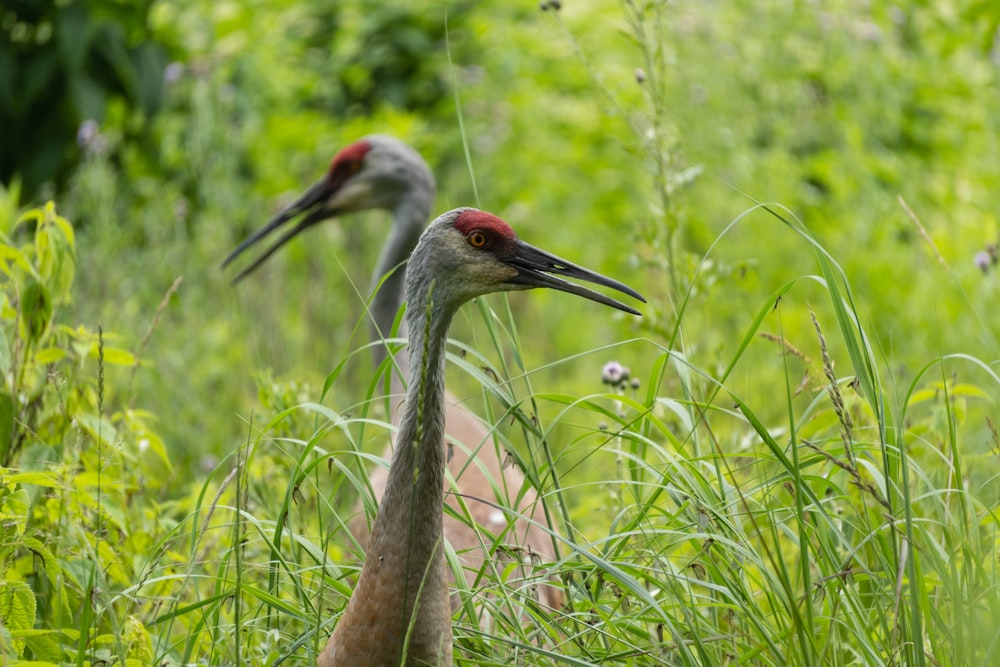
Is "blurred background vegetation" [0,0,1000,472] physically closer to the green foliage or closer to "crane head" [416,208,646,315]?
the green foliage

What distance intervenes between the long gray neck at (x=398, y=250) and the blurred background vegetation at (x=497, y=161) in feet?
0.80

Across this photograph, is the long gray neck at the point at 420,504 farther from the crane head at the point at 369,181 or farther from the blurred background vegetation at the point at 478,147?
the crane head at the point at 369,181

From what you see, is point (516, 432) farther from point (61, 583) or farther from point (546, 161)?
point (546, 161)

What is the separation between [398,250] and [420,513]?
2657 millimetres

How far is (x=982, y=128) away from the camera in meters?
6.59

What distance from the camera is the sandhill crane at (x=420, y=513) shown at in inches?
89.4

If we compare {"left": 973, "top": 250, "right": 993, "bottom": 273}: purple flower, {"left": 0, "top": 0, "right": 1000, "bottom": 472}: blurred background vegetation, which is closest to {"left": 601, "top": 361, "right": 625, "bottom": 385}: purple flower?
{"left": 0, "top": 0, "right": 1000, "bottom": 472}: blurred background vegetation

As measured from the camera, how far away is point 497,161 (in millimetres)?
7816

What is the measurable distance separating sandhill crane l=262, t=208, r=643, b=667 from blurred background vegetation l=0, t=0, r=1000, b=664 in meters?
1.67

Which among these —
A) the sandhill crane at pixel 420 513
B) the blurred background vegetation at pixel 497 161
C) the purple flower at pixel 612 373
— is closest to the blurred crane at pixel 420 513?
the sandhill crane at pixel 420 513

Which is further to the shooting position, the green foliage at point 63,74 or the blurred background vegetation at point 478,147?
the green foliage at point 63,74

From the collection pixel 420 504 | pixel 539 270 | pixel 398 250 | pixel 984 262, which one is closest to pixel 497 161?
pixel 398 250

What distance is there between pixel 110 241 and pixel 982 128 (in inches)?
184

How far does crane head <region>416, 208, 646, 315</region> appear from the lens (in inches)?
96.1
